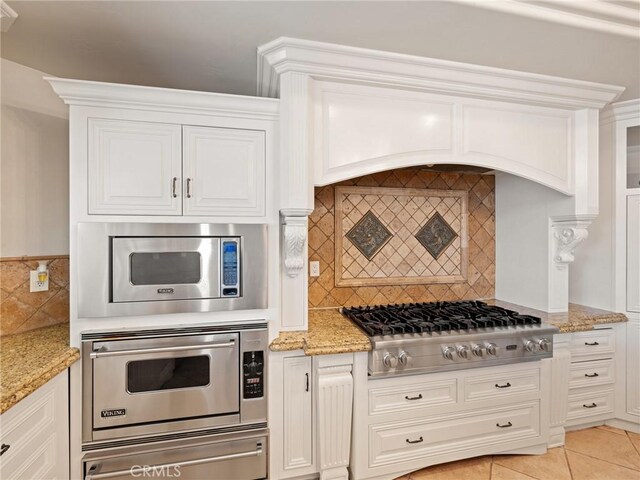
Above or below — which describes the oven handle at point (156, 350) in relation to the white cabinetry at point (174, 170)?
below

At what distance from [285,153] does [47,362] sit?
1.43 meters

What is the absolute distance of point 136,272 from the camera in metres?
1.68

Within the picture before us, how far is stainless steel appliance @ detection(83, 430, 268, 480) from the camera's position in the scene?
1658mm

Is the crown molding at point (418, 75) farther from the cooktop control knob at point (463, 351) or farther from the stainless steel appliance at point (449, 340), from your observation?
the cooktop control knob at point (463, 351)

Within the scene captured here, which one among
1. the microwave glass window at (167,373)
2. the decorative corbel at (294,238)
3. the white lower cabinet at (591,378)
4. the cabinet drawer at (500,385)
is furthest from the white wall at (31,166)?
the white lower cabinet at (591,378)

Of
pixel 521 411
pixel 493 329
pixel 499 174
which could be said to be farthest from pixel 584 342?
pixel 499 174

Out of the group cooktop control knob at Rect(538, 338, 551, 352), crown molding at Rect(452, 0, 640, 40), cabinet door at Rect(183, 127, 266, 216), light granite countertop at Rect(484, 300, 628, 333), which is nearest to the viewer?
crown molding at Rect(452, 0, 640, 40)

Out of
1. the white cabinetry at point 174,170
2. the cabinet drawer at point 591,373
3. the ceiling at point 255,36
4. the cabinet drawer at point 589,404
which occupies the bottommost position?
the cabinet drawer at point 589,404

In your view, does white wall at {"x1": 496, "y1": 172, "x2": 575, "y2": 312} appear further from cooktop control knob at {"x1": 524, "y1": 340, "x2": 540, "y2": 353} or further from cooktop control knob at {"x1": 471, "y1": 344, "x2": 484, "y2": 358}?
cooktop control knob at {"x1": 471, "y1": 344, "x2": 484, "y2": 358}

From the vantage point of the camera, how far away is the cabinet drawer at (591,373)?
7.73 feet

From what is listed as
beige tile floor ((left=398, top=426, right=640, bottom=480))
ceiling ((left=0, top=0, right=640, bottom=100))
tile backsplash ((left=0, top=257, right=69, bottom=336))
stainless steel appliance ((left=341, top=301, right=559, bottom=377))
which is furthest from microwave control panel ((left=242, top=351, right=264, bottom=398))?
ceiling ((left=0, top=0, right=640, bottom=100))

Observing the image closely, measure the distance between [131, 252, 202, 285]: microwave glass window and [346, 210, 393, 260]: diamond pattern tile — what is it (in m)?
1.21

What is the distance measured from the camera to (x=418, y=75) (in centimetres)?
192

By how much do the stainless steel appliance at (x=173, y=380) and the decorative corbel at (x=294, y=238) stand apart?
365mm
